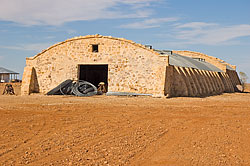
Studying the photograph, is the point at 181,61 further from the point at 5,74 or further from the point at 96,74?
the point at 5,74

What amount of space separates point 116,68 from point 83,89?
9.40ft

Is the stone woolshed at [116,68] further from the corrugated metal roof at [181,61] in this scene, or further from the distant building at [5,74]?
the distant building at [5,74]

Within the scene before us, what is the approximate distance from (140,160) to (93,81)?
86.6 ft

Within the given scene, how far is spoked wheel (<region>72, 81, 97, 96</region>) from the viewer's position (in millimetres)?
23603

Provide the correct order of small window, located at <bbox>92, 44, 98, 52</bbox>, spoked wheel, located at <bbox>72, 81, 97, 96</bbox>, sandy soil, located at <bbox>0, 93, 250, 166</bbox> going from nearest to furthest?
1. sandy soil, located at <bbox>0, 93, 250, 166</bbox>
2. spoked wheel, located at <bbox>72, 81, 97, 96</bbox>
3. small window, located at <bbox>92, 44, 98, 52</bbox>

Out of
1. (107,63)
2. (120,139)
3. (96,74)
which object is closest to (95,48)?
(107,63)

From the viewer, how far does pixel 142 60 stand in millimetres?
23453

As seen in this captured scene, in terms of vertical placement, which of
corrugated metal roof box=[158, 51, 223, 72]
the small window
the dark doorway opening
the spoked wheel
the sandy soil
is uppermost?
the small window

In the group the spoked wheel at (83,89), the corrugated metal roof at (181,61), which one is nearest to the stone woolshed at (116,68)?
the corrugated metal roof at (181,61)

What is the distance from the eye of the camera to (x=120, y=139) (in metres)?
8.24

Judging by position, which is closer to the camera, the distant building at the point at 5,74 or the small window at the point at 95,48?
the small window at the point at 95,48

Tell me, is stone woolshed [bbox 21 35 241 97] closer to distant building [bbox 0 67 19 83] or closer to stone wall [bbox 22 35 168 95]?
stone wall [bbox 22 35 168 95]

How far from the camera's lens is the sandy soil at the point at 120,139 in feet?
21.9

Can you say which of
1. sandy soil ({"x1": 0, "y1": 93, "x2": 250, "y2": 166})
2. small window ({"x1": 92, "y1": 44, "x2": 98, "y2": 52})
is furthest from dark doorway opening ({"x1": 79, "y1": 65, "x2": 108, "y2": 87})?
sandy soil ({"x1": 0, "y1": 93, "x2": 250, "y2": 166})
